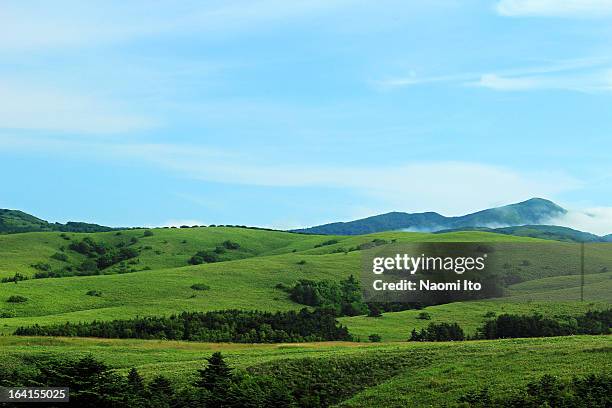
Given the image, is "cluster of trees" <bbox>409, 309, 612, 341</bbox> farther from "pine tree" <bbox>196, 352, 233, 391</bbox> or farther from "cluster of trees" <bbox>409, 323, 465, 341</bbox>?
"pine tree" <bbox>196, 352, 233, 391</bbox>

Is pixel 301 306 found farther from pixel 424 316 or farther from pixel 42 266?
pixel 42 266

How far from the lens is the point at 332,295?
142125 mm

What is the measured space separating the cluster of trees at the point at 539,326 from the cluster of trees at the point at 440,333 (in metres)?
2.70

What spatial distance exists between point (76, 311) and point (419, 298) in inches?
2113

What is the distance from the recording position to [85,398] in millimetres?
49250

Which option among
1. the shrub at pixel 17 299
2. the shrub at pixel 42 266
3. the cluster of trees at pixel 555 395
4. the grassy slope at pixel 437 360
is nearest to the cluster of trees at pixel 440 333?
the grassy slope at pixel 437 360

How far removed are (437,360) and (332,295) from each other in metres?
79.7

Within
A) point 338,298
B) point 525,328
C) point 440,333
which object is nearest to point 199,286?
point 338,298

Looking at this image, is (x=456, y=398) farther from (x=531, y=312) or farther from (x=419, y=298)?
(x=419, y=298)

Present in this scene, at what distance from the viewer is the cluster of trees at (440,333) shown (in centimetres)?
9456

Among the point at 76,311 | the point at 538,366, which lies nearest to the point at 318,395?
the point at 538,366

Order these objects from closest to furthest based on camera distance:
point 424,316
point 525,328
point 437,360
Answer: point 437,360, point 525,328, point 424,316

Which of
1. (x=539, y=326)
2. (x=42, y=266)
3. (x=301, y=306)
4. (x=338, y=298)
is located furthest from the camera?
(x=42, y=266)

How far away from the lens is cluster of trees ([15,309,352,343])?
9544 centimetres
